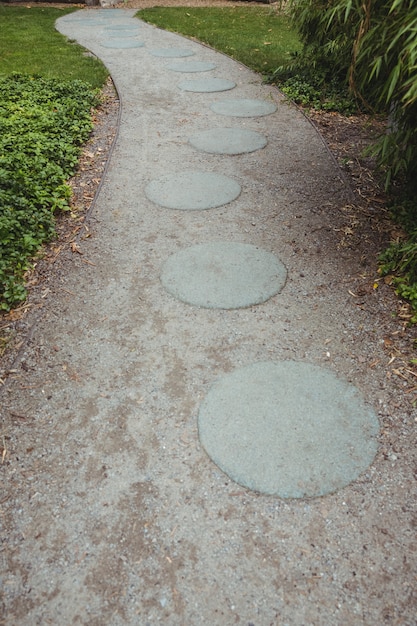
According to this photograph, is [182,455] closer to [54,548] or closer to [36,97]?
[54,548]

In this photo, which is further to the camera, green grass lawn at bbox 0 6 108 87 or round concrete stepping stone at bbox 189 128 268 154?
green grass lawn at bbox 0 6 108 87

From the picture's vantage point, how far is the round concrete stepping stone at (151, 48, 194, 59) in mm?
6648

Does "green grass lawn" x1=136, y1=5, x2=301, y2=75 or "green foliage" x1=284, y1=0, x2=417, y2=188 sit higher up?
"green foliage" x1=284, y1=0, x2=417, y2=188

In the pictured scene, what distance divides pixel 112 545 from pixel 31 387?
2.60 feet

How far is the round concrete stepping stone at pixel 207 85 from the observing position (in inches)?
213

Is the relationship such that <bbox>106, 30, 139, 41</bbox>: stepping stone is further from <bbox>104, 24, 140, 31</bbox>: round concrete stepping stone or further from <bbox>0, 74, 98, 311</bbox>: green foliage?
<bbox>0, 74, 98, 311</bbox>: green foliage

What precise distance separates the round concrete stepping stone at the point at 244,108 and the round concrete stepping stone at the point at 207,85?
0.50 meters

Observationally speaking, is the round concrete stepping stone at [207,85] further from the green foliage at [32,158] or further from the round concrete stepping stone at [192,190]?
the round concrete stepping stone at [192,190]

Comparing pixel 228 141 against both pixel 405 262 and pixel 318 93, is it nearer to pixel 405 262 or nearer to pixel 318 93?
pixel 318 93

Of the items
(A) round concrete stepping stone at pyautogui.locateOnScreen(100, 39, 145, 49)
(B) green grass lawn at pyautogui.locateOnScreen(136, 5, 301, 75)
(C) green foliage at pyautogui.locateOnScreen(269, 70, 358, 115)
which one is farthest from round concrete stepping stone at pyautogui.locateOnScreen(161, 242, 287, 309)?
(A) round concrete stepping stone at pyautogui.locateOnScreen(100, 39, 145, 49)

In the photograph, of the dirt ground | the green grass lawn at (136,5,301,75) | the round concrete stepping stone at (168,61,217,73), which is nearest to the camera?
the dirt ground

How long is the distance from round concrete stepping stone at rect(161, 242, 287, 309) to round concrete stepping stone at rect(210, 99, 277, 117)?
2.48 metres

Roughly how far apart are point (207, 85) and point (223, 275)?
12.6 feet

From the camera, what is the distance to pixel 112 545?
4.83 feet
